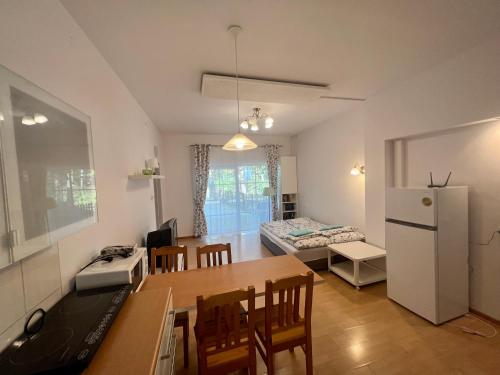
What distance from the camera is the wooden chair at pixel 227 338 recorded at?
121 cm

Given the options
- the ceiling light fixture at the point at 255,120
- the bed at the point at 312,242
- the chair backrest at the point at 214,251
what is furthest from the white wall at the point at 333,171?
the chair backrest at the point at 214,251

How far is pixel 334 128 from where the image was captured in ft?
14.7

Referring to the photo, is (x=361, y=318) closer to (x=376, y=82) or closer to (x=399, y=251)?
A: (x=399, y=251)

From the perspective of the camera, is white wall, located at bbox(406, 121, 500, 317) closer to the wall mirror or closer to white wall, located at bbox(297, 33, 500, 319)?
white wall, located at bbox(297, 33, 500, 319)

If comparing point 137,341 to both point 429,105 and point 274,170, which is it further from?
point 274,170

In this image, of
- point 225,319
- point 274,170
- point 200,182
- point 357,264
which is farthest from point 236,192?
point 225,319

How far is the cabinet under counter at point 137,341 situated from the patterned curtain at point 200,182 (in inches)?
170

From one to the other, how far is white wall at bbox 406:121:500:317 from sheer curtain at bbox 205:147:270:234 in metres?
4.08

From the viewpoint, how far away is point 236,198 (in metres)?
5.95

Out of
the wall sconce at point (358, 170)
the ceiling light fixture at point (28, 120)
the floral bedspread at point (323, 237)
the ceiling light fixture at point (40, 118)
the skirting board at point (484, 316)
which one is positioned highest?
the ceiling light fixture at point (40, 118)

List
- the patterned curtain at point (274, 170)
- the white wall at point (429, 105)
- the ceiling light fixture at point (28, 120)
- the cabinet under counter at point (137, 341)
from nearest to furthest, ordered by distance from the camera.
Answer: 1. the cabinet under counter at point (137, 341)
2. the ceiling light fixture at point (28, 120)
3. the white wall at point (429, 105)
4. the patterned curtain at point (274, 170)

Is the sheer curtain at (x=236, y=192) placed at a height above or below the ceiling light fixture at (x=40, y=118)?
below

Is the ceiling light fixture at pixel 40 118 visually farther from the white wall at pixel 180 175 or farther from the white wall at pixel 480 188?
the white wall at pixel 180 175

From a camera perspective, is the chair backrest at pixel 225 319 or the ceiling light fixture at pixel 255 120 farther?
the ceiling light fixture at pixel 255 120
